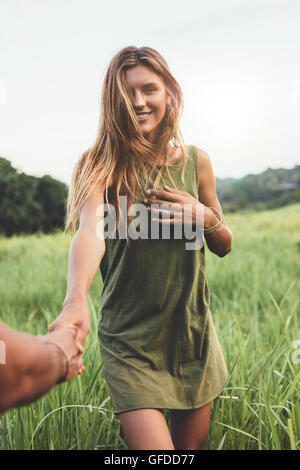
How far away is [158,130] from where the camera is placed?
4.02 ft

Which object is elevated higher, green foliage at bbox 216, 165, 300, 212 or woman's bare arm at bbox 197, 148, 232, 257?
green foliage at bbox 216, 165, 300, 212

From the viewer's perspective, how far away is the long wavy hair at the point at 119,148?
1094 millimetres

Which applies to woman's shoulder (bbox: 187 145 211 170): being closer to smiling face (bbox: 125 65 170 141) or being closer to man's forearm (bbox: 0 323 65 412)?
smiling face (bbox: 125 65 170 141)

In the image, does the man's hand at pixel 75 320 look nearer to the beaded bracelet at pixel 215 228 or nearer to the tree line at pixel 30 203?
the beaded bracelet at pixel 215 228

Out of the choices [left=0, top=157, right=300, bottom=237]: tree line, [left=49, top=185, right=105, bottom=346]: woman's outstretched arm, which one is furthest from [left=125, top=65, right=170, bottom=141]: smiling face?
[left=0, top=157, right=300, bottom=237]: tree line

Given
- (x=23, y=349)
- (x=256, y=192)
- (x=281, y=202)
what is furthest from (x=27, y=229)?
(x=256, y=192)

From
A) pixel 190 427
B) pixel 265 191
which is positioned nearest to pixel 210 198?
pixel 190 427

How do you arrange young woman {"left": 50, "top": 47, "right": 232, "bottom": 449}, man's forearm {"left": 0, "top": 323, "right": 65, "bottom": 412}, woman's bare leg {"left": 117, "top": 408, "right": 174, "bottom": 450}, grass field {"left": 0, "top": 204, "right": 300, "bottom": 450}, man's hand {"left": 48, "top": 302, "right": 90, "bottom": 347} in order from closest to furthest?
1. man's forearm {"left": 0, "top": 323, "right": 65, "bottom": 412}
2. man's hand {"left": 48, "top": 302, "right": 90, "bottom": 347}
3. woman's bare leg {"left": 117, "top": 408, "right": 174, "bottom": 450}
4. young woman {"left": 50, "top": 47, "right": 232, "bottom": 449}
5. grass field {"left": 0, "top": 204, "right": 300, "bottom": 450}

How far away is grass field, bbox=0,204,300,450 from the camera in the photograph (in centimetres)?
133

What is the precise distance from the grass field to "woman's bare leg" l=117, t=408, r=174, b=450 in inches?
10.3

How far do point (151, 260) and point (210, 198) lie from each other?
0.28 m

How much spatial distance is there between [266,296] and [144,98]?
214 centimetres

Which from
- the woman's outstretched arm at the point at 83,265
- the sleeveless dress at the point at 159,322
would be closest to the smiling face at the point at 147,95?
the sleeveless dress at the point at 159,322

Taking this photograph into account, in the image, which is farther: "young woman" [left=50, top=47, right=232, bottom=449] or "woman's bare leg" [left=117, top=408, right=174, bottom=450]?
"young woman" [left=50, top=47, right=232, bottom=449]
